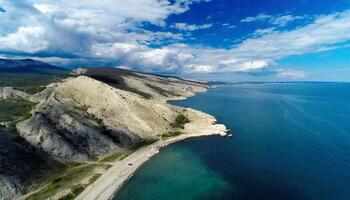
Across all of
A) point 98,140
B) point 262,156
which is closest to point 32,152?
point 98,140

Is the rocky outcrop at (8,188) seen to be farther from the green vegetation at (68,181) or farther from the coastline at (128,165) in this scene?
the coastline at (128,165)

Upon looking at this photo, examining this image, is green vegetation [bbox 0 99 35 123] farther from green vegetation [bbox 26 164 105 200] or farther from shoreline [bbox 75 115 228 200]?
shoreline [bbox 75 115 228 200]

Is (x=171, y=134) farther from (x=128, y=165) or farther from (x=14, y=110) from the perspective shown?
(x=14, y=110)

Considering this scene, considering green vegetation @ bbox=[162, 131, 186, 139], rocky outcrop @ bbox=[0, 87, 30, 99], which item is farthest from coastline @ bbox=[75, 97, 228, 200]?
rocky outcrop @ bbox=[0, 87, 30, 99]

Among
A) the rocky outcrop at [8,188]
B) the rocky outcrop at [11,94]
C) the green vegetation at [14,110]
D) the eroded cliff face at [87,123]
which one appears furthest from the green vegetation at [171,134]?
the rocky outcrop at [11,94]

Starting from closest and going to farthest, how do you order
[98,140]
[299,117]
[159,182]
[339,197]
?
[339,197] → [159,182] → [98,140] → [299,117]

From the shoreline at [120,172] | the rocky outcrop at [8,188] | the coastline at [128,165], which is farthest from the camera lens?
the coastline at [128,165]

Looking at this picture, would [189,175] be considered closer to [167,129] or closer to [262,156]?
[262,156]
